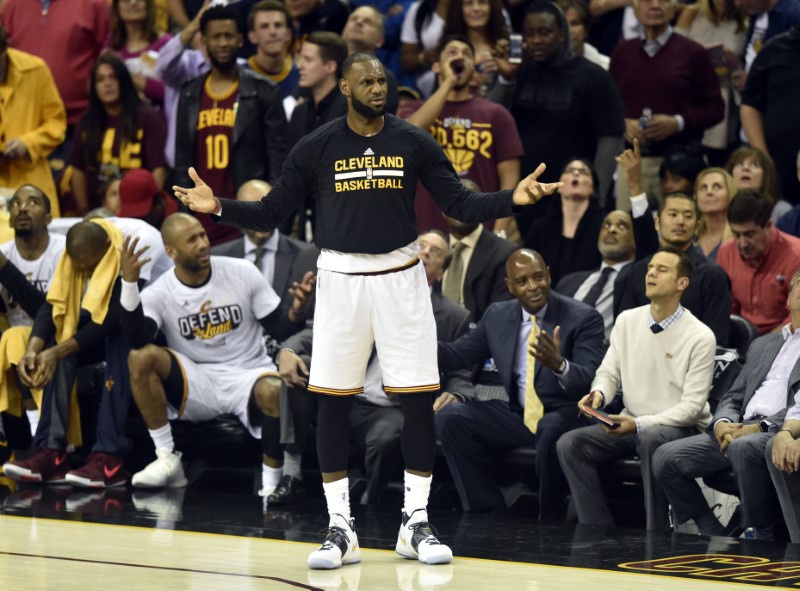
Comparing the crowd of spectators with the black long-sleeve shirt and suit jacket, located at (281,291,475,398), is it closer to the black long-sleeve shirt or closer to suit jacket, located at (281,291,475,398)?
suit jacket, located at (281,291,475,398)

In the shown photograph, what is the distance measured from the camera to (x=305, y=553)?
18.5ft

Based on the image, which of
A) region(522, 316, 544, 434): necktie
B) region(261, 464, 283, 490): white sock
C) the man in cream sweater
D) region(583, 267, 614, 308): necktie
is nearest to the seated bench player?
region(261, 464, 283, 490): white sock

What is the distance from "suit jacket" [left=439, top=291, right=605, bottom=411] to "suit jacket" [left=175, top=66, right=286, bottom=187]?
6.98ft

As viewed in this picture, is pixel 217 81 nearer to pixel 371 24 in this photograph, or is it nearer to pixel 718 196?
pixel 371 24

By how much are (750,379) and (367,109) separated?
7.64ft

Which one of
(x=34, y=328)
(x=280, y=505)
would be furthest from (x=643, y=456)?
(x=34, y=328)

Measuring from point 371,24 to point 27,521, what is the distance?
423cm

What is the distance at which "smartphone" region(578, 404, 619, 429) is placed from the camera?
643cm

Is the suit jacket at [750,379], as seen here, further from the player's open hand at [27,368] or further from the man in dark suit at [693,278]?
the player's open hand at [27,368]

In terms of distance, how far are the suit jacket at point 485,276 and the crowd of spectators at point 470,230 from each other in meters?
0.02

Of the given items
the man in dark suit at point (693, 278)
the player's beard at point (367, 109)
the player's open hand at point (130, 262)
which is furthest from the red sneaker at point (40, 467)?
the player's beard at point (367, 109)

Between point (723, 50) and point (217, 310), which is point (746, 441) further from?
point (723, 50)

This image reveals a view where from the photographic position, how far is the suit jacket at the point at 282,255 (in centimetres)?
816

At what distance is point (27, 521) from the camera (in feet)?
21.3
